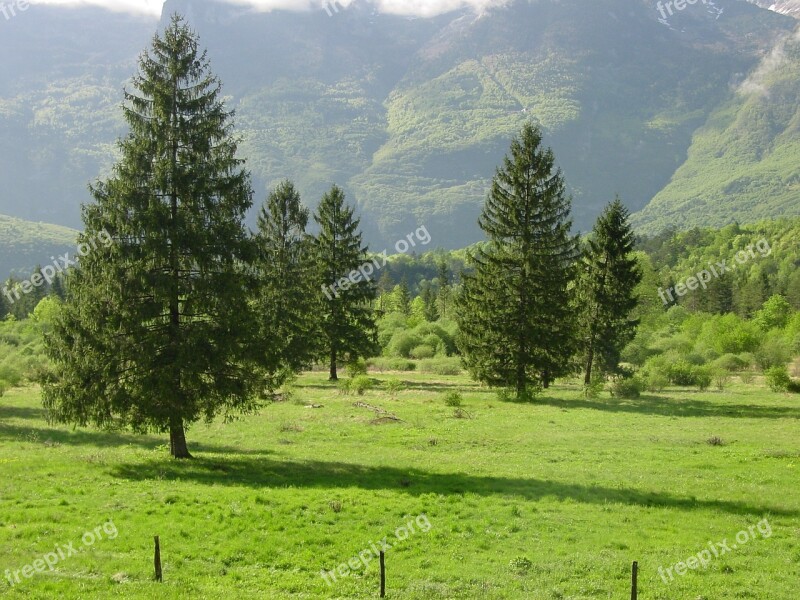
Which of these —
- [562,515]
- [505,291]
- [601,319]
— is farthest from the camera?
[601,319]

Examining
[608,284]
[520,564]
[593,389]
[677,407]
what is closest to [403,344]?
[608,284]

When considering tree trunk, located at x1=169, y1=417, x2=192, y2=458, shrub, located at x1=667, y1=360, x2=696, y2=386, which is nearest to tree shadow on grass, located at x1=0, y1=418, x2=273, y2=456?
tree trunk, located at x1=169, y1=417, x2=192, y2=458

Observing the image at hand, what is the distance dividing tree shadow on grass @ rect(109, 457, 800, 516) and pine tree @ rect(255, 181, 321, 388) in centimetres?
2718

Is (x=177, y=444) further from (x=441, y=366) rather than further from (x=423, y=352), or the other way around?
(x=423, y=352)

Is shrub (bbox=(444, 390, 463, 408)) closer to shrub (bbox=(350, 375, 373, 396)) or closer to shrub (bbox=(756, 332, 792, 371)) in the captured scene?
shrub (bbox=(350, 375, 373, 396))

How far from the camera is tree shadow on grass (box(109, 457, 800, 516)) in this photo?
19375mm

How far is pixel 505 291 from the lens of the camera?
43.5m

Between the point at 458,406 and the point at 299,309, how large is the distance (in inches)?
750

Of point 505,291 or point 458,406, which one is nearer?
point 458,406

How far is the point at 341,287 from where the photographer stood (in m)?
54.9

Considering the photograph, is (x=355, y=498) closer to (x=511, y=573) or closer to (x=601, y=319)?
(x=511, y=573)

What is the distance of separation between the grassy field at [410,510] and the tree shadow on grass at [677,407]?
585 centimetres

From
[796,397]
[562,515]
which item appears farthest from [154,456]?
[796,397]

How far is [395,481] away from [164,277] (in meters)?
10.0
